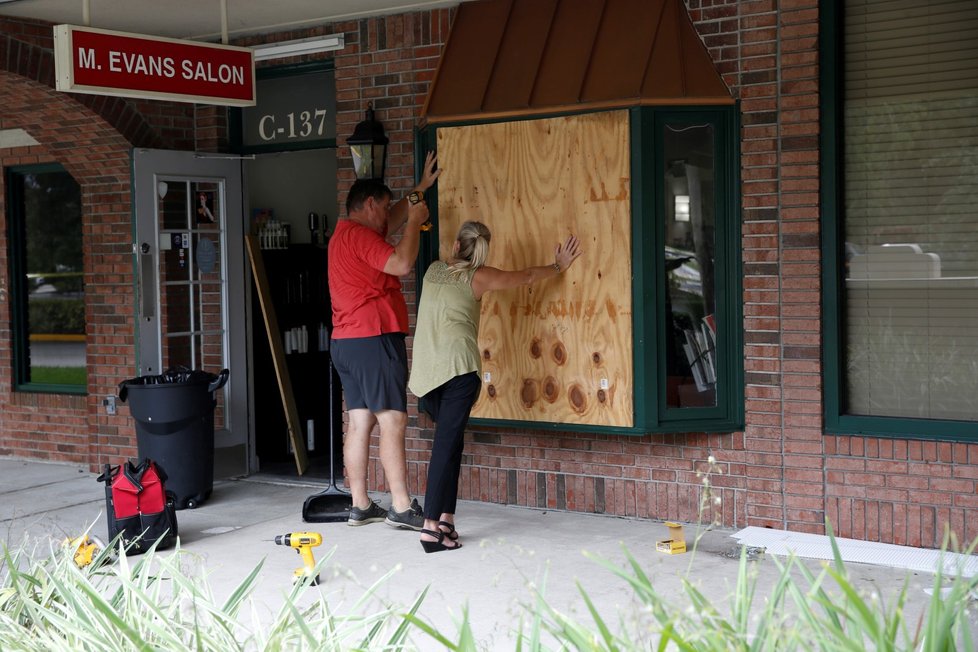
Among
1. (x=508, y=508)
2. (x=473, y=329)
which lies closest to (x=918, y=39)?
(x=473, y=329)

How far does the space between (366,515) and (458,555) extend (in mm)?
969

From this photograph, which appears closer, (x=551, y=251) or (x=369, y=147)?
(x=551, y=251)

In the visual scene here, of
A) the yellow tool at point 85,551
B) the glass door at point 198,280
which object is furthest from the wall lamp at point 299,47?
the yellow tool at point 85,551

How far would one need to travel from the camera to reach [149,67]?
6117mm

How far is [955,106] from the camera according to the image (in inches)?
244

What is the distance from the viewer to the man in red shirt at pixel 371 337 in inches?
270

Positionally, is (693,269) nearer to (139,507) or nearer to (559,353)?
(559,353)

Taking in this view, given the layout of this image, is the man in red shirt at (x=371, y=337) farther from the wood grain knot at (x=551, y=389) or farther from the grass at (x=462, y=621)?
the grass at (x=462, y=621)

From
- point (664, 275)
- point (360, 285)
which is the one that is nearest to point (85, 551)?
point (360, 285)

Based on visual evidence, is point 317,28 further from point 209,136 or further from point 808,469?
point 808,469

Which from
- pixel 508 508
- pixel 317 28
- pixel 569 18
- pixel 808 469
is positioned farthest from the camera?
pixel 317 28

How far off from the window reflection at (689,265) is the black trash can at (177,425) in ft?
10.5

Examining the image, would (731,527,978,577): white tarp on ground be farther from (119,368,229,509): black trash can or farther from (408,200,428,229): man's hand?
(119,368,229,509): black trash can

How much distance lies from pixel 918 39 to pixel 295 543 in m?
4.22
